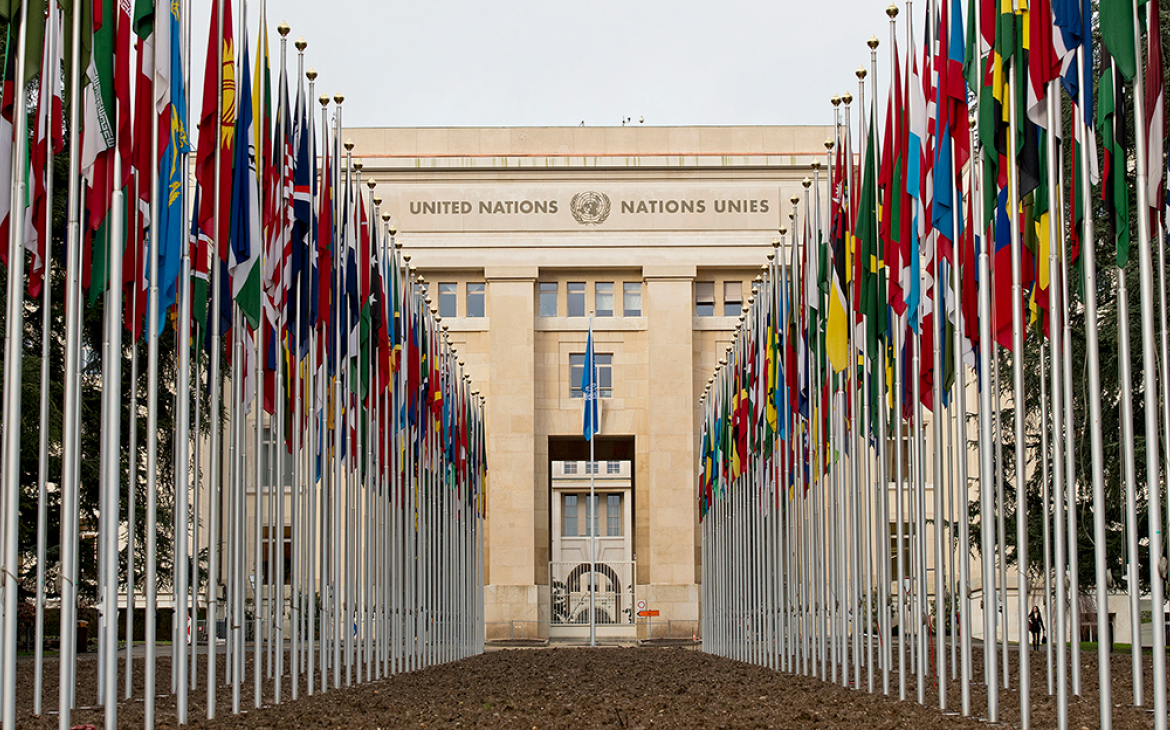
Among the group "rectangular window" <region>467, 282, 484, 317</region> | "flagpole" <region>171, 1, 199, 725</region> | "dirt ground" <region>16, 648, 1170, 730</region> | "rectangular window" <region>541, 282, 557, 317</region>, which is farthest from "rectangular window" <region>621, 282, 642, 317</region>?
"flagpole" <region>171, 1, 199, 725</region>

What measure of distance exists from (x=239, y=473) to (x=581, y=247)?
46.1 metres

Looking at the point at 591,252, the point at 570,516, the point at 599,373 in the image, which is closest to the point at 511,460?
the point at 599,373

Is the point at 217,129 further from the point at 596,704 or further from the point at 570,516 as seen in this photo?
the point at 570,516

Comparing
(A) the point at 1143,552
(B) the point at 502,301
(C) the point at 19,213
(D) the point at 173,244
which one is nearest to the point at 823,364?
(A) the point at 1143,552

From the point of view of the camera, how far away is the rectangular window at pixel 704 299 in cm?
6406

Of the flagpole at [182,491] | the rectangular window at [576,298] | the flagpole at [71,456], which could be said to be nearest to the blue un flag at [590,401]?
the rectangular window at [576,298]

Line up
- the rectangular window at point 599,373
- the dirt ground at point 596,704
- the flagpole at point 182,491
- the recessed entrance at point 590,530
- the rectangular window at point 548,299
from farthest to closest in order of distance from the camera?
the recessed entrance at point 590,530 < the rectangular window at point 548,299 < the rectangular window at point 599,373 < the dirt ground at point 596,704 < the flagpole at point 182,491

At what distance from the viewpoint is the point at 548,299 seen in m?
64.1

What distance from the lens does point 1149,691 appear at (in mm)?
20062

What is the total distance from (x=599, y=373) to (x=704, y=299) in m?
5.58

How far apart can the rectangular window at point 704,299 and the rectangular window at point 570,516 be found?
106ft

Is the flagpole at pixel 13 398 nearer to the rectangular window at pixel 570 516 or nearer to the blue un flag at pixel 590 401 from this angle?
the blue un flag at pixel 590 401

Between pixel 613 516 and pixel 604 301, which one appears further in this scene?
pixel 613 516

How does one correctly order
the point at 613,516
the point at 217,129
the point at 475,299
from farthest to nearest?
1. the point at 613,516
2. the point at 475,299
3. the point at 217,129
